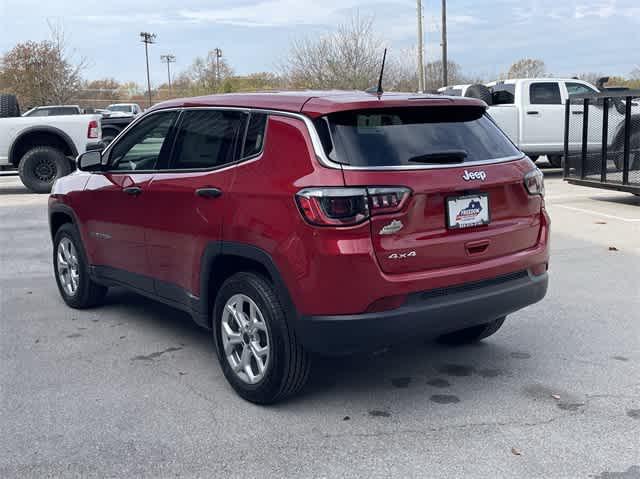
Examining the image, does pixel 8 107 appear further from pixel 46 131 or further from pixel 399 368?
pixel 399 368

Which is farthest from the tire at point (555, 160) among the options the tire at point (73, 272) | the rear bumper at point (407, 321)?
the rear bumper at point (407, 321)

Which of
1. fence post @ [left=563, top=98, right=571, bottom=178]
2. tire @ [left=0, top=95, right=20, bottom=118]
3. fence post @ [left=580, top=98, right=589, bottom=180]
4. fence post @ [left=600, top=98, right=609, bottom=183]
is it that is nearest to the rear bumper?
fence post @ [left=600, top=98, right=609, bottom=183]

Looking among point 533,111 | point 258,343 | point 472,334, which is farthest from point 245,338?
point 533,111

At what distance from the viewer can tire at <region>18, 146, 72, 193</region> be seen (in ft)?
50.9

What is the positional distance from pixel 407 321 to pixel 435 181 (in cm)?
71

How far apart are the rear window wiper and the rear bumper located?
65 centimetres

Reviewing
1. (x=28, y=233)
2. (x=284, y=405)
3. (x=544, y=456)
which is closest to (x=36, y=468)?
(x=284, y=405)

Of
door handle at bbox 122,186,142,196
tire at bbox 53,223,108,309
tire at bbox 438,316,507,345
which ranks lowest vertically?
tire at bbox 438,316,507,345

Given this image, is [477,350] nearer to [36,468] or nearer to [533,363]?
[533,363]

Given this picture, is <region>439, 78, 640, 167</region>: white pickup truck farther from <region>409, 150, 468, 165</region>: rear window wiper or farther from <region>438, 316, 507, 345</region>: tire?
<region>409, 150, 468, 165</region>: rear window wiper

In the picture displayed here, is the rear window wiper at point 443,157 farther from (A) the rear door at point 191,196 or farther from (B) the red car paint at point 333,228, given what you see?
(A) the rear door at point 191,196

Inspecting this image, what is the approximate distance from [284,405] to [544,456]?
139 centimetres

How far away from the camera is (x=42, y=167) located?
51.6ft

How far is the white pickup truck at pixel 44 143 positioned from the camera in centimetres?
1551
